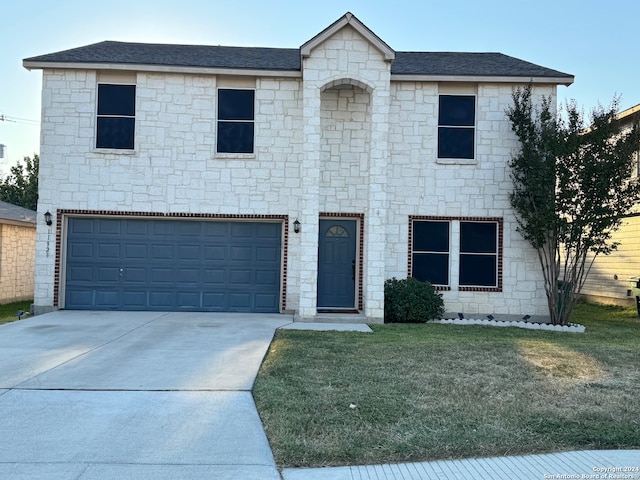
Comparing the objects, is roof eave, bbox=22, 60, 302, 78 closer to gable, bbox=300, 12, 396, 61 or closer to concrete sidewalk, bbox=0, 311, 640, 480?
gable, bbox=300, 12, 396, 61

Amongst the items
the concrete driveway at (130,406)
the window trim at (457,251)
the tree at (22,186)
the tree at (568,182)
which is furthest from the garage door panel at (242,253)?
the tree at (22,186)

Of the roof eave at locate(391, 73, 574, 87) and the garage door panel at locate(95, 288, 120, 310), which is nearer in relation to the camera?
the roof eave at locate(391, 73, 574, 87)

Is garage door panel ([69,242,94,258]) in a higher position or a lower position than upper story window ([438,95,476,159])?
lower

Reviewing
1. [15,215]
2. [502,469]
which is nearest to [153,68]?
[15,215]

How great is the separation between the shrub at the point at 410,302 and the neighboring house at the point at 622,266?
8.02 meters

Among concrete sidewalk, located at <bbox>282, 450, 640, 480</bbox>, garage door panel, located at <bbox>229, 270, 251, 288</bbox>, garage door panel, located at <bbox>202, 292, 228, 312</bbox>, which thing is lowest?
concrete sidewalk, located at <bbox>282, 450, 640, 480</bbox>

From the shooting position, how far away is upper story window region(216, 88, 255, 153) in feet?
45.6

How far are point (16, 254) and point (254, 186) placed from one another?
9.89 m

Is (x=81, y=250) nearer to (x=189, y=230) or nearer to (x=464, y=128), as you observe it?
(x=189, y=230)

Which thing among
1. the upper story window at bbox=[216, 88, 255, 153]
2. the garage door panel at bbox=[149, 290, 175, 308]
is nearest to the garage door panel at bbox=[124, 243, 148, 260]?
the garage door panel at bbox=[149, 290, 175, 308]

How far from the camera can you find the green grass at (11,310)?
13.2 metres

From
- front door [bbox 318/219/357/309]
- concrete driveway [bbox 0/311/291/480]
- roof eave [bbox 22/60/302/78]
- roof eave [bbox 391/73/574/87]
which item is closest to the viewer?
concrete driveway [bbox 0/311/291/480]

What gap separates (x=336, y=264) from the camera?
46.2 ft

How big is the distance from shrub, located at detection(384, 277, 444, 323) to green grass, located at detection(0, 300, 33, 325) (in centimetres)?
876
